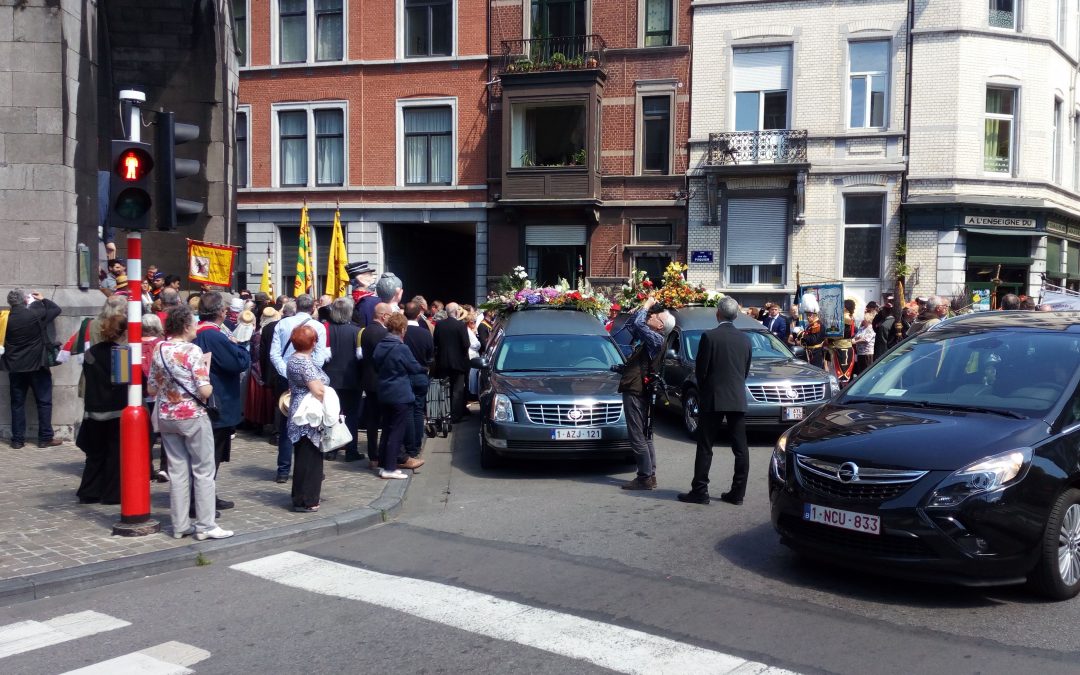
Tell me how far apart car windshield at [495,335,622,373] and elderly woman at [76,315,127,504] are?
170 inches

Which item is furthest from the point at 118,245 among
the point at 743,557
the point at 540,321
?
the point at 743,557

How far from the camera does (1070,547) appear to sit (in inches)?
214

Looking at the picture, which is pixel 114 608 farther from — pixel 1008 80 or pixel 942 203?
pixel 1008 80

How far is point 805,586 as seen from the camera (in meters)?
5.86

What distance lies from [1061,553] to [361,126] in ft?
81.5

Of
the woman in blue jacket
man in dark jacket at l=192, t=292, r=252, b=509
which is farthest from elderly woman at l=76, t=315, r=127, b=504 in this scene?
the woman in blue jacket

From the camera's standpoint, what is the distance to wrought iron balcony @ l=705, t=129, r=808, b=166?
2389 centimetres

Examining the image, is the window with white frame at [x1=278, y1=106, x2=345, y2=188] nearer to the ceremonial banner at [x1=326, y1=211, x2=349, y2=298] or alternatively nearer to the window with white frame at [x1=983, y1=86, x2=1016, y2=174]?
the ceremonial banner at [x1=326, y1=211, x2=349, y2=298]

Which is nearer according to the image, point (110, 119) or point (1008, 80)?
point (110, 119)

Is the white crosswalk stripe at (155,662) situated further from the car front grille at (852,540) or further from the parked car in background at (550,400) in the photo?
the parked car in background at (550,400)

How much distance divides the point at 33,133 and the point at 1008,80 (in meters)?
22.5

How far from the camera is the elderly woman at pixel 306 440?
7.76 meters

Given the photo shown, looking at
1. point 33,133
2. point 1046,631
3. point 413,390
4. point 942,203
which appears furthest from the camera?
point 942,203

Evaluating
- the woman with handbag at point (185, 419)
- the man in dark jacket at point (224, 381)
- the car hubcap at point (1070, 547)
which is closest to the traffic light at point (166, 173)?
the woman with handbag at point (185, 419)
